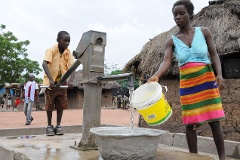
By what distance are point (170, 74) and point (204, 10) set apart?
1377 millimetres

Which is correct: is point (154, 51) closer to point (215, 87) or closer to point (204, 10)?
point (204, 10)

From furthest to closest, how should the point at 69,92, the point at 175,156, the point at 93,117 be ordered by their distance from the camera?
the point at 69,92 → the point at 93,117 → the point at 175,156

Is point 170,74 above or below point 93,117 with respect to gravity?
above

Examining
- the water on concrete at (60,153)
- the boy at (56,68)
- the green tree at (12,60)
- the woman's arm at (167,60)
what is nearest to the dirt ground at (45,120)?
the boy at (56,68)

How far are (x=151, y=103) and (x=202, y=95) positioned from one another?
1.87ft

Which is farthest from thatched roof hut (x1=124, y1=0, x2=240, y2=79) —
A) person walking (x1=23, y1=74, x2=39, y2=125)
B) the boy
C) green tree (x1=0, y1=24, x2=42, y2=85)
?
green tree (x1=0, y1=24, x2=42, y2=85)

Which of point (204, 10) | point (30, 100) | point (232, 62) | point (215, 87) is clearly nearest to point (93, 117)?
point (215, 87)

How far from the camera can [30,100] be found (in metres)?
9.41

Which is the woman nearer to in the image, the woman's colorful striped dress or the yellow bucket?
the woman's colorful striped dress

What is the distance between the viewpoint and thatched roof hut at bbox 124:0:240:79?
17.3ft

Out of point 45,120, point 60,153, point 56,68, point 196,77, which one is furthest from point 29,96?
point 196,77

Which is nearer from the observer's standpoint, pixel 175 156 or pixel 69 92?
pixel 175 156

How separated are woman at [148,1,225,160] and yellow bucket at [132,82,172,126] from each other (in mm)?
180

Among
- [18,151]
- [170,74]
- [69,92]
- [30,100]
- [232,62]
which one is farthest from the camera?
[69,92]
